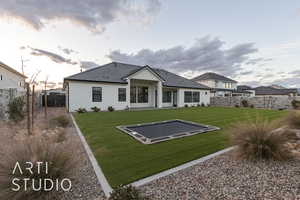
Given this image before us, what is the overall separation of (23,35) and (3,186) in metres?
11.6

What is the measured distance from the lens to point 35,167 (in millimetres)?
2203

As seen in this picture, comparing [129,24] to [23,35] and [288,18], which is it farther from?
[288,18]

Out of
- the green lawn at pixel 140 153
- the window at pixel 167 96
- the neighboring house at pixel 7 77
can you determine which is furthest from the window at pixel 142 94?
the green lawn at pixel 140 153

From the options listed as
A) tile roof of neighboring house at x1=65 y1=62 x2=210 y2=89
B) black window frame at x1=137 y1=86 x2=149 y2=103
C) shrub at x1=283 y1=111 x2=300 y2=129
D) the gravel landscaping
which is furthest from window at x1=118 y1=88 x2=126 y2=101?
the gravel landscaping

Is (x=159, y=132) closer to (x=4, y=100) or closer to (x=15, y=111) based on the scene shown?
(x=15, y=111)

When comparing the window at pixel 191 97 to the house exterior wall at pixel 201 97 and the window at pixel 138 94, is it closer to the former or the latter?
the house exterior wall at pixel 201 97

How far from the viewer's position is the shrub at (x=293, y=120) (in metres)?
6.51

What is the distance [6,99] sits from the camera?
1009 centimetres

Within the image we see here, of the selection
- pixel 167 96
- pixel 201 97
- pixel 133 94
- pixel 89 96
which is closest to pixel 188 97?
pixel 201 97

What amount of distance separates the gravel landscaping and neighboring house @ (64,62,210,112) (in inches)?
568

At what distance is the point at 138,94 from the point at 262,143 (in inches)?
702

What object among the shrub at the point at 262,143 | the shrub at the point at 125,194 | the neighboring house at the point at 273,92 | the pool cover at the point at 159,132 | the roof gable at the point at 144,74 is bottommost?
the pool cover at the point at 159,132

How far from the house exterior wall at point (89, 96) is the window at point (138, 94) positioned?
91.6 inches

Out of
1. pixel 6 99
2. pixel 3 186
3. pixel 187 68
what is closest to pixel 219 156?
pixel 3 186
